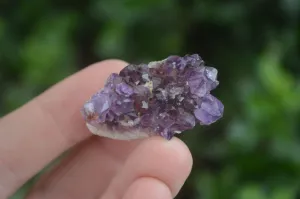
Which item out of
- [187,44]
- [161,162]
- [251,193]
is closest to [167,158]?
[161,162]

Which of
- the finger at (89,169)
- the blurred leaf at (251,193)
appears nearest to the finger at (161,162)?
the finger at (89,169)

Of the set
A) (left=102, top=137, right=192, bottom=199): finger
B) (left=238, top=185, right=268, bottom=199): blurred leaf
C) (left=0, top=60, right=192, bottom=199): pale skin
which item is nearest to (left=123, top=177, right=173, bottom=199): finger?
(left=102, top=137, right=192, bottom=199): finger

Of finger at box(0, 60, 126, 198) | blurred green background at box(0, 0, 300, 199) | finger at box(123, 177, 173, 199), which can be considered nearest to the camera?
finger at box(123, 177, 173, 199)

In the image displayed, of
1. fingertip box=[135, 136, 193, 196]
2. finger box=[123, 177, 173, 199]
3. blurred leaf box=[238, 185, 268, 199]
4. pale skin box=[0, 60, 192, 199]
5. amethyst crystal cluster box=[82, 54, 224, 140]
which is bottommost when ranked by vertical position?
blurred leaf box=[238, 185, 268, 199]

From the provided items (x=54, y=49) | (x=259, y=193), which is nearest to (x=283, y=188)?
(x=259, y=193)

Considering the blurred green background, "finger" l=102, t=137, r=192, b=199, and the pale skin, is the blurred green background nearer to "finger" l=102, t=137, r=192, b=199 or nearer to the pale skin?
the pale skin

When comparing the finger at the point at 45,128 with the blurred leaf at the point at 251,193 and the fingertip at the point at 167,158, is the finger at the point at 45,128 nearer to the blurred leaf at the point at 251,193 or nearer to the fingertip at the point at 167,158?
the fingertip at the point at 167,158
